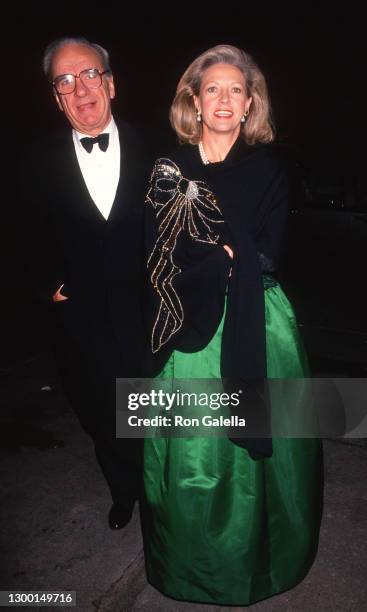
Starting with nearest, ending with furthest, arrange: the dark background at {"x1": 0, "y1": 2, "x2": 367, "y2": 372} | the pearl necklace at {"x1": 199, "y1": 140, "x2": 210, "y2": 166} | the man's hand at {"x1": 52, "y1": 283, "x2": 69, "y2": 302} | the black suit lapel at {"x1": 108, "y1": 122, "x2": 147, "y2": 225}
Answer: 1. the pearl necklace at {"x1": 199, "y1": 140, "x2": 210, "y2": 166}
2. the black suit lapel at {"x1": 108, "y1": 122, "x2": 147, "y2": 225}
3. the man's hand at {"x1": 52, "y1": 283, "x2": 69, "y2": 302}
4. the dark background at {"x1": 0, "y1": 2, "x2": 367, "y2": 372}

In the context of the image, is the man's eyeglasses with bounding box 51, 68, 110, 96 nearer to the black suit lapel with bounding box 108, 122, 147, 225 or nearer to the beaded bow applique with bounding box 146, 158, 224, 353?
the black suit lapel with bounding box 108, 122, 147, 225

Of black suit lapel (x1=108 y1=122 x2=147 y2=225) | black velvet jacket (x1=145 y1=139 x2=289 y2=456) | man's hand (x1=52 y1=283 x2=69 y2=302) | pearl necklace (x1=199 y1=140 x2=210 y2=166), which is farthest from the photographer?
man's hand (x1=52 y1=283 x2=69 y2=302)

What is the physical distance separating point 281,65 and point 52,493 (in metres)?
9.53

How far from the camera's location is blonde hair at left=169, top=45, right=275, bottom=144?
1648 millimetres

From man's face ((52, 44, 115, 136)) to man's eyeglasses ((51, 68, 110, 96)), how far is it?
0.04 ft

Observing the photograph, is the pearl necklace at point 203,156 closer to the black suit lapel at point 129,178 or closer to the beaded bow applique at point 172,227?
the beaded bow applique at point 172,227

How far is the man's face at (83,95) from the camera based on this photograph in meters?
1.90

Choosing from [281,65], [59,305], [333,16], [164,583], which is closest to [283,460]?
[164,583]

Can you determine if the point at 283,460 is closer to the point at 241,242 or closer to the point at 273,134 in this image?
the point at 241,242

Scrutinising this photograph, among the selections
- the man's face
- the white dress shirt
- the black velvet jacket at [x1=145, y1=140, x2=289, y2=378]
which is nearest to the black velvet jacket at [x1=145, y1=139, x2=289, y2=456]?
the black velvet jacket at [x1=145, y1=140, x2=289, y2=378]

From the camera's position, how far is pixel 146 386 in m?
1.76

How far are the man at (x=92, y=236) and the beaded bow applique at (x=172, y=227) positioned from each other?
0.88ft

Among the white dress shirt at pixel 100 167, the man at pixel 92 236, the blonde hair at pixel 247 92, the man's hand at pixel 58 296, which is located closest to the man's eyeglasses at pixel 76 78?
the man at pixel 92 236

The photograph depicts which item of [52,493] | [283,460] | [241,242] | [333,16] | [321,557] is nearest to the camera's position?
[241,242]
